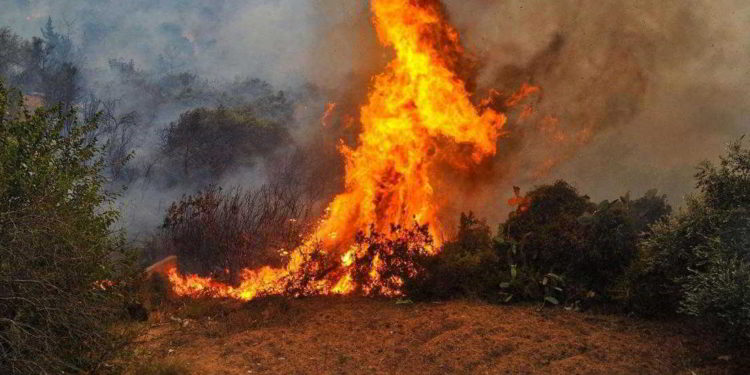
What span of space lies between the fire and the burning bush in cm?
59

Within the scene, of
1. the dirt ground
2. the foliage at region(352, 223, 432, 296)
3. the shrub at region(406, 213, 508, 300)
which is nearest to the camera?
the dirt ground

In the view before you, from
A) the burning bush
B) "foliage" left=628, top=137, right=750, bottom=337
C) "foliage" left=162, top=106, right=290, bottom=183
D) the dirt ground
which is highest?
"foliage" left=162, top=106, right=290, bottom=183

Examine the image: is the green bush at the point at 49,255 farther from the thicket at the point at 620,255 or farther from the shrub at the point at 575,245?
the shrub at the point at 575,245

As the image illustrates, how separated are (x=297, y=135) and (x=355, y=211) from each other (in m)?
11.7

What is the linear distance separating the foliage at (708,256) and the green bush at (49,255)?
618cm

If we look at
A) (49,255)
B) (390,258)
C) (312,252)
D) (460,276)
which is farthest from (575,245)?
(49,255)

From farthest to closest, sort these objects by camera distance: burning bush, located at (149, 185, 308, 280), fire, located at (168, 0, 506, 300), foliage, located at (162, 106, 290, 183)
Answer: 1. foliage, located at (162, 106, 290, 183)
2. burning bush, located at (149, 185, 308, 280)
3. fire, located at (168, 0, 506, 300)

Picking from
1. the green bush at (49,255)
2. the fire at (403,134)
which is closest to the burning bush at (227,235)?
the fire at (403,134)

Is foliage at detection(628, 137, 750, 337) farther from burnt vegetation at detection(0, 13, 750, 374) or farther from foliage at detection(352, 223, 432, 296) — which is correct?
foliage at detection(352, 223, 432, 296)

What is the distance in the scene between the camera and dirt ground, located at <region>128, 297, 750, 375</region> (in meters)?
5.44

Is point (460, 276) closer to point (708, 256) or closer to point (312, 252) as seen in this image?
point (312, 252)

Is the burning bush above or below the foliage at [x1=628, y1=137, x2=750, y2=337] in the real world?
above

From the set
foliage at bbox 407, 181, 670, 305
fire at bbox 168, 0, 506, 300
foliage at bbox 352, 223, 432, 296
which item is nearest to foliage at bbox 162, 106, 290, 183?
fire at bbox 168, 0, 506, 300

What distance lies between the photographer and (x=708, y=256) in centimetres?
574
